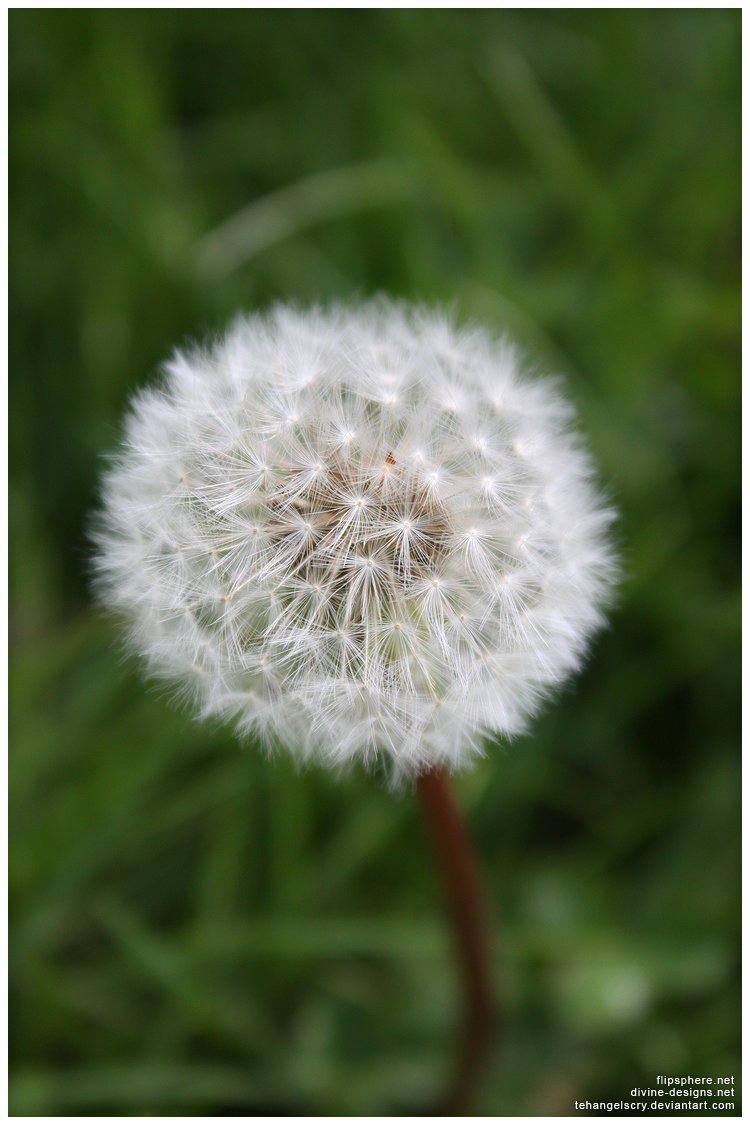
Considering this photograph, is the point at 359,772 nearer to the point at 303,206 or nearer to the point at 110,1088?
the point at 110,1088

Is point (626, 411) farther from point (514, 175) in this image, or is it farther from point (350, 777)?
point (350, 777)

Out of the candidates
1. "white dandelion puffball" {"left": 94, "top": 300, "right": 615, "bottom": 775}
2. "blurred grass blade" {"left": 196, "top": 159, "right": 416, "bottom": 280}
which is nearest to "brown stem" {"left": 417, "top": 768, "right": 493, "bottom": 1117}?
"white dandelion puffball" {"left": 94, "top": 300, "right": 615, "bottom": 775}

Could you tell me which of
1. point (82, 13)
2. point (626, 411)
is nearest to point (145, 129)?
point (82, 13)

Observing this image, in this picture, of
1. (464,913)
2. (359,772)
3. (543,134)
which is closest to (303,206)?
(543,134)

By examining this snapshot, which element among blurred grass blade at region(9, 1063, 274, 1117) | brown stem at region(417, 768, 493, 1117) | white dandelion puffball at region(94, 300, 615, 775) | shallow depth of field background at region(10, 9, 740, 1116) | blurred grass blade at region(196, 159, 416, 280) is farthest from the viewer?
blurred grass blade at region(196, 159, 416, 280)

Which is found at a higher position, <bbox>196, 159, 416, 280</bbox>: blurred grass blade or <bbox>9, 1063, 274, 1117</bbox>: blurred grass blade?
<bbox>196, 159, 416, 280</bbox>: blurred grass blade

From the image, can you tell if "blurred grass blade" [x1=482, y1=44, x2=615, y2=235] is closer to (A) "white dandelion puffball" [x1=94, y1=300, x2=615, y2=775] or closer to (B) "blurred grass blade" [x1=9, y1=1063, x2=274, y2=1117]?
(A) "white dandelion puffball" [x1=94, y1=300, x2=615, y2=775]

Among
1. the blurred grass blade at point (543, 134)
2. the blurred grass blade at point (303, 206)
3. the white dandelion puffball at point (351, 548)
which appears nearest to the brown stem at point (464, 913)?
the white dandelion puffball at point (351, 548)
